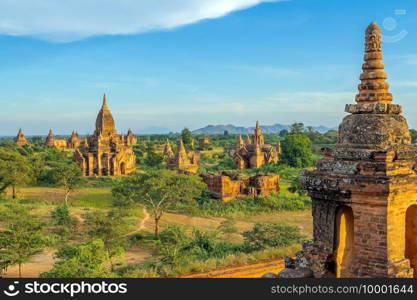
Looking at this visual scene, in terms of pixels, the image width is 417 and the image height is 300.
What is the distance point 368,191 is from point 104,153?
47502 millimetres

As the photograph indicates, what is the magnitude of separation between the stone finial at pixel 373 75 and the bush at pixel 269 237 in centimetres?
1419

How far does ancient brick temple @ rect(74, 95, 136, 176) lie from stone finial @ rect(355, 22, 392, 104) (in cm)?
4579

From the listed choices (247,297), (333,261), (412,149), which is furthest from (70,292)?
(412,149)

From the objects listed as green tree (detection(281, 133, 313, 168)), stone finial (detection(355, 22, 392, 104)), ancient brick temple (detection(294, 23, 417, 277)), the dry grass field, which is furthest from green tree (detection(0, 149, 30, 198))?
green tree (detection(281, 133, 313, 168))

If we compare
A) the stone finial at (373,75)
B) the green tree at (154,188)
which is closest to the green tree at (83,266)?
the stone finial at (373,75)

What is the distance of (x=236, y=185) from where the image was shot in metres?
36.0

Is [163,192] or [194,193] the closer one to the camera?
[163,192]

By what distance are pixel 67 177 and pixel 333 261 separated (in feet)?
A: 107

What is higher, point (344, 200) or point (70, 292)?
point (344, 200)

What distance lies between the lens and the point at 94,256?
38.7ft

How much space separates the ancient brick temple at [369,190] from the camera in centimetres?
491

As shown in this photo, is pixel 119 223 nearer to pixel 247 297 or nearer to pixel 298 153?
pixel 247 297

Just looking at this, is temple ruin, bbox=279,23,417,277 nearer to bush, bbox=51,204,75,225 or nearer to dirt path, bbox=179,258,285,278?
dirt path, bbox=179,258,285,278

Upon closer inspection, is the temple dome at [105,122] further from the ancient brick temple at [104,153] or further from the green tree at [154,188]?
the green tree at [154,188]
